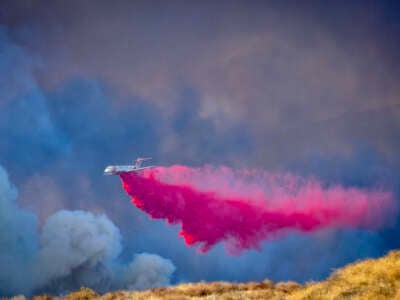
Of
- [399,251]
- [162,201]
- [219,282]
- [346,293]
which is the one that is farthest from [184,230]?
[346,293]

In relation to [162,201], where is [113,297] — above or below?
below

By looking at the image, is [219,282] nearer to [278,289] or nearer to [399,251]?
[278,289]

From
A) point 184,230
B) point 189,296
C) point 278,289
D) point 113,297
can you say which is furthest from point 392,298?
point 184,230

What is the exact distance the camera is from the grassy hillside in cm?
2423

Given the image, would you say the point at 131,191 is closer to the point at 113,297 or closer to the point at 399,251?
the point at 113,297

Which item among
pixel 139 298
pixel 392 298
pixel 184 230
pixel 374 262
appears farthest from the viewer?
pixel 184 230

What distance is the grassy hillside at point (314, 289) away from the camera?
2423cm

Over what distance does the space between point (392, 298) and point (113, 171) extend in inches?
2450

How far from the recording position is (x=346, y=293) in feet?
80.0

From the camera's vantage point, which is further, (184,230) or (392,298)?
(184,230)

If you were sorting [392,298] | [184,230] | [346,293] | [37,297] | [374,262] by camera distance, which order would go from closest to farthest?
1. [392,298]
2. [346,293]
3. [374,262]
4. [37,297]
5. [184,230]

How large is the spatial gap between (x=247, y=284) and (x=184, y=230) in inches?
1467

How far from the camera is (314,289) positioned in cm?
2723

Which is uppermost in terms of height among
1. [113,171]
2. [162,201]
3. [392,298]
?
[113,171]
